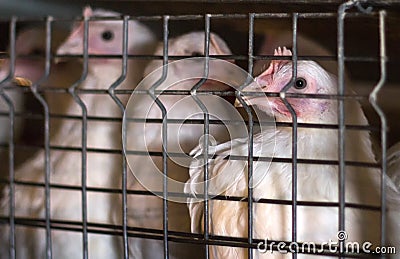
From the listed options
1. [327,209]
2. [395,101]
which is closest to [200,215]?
[327,209]

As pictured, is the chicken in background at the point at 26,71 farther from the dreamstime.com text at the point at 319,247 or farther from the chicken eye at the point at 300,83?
the dreamstime.com text at the point at 319,247

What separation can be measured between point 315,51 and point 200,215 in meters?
0.52

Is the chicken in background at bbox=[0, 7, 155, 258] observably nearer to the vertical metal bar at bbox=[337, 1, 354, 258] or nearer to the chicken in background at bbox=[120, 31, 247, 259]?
the chicken in background at bbox=[120, 31, 247, 259]

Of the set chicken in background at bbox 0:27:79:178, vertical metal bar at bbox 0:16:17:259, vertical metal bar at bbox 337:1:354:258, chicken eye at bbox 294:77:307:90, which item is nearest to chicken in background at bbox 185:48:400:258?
chicken eye at bbox 294:77:307:90

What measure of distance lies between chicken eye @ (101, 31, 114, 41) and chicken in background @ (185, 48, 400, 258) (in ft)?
2.25

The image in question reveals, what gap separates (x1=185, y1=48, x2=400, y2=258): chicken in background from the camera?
0.88m

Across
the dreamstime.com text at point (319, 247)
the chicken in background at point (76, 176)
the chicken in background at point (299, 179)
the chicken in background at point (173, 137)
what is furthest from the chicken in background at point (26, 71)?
the dreamstime.com text at point (319, 247)

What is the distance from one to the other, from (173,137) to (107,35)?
0.48 metres

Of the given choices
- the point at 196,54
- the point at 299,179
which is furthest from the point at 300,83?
the point at 196,54

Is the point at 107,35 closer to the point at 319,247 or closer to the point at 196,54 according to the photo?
the point at 196,54

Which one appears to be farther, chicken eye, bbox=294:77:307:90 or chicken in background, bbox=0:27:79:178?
chicken in background, bbox=0:27:79:178

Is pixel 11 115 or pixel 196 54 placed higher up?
pixel 196 54

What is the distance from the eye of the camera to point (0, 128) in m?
1.83

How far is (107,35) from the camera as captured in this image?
60.9 inches
